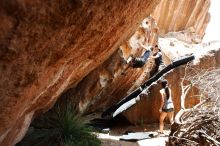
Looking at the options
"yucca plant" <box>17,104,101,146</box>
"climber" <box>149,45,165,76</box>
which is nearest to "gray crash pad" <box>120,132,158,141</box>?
"yucca plant" <box>17,104,101,146</box>

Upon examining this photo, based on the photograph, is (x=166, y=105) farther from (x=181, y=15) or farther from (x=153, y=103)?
(x=181, y=15)

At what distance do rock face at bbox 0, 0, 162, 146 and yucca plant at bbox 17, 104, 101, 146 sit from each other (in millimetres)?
4129

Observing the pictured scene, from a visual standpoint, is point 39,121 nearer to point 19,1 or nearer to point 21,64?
point 21,64

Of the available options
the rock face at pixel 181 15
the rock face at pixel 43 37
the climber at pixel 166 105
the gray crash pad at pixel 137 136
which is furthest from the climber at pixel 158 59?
the rock face at pixel 181 15

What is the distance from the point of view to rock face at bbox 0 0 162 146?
3.92m

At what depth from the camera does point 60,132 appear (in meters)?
10.4

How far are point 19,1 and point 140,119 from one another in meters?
11.0

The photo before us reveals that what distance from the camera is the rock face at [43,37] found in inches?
154

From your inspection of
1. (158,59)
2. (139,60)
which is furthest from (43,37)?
(158,59)

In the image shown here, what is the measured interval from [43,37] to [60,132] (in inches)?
256

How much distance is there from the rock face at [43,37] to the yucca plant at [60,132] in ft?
13.5

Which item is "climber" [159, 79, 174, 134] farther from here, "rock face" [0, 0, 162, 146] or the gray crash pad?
"rock face" [0, 0, 162, 146]

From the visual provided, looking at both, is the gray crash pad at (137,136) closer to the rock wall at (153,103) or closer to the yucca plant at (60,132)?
the rock wall at (153,103)

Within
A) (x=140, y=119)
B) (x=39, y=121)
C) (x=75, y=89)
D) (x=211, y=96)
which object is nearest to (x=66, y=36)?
(x=211, y=96)
